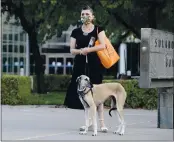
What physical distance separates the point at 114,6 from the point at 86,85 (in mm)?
12518

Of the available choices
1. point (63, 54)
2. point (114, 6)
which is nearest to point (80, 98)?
point (114, 6)

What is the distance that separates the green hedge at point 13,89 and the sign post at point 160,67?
27.2ft

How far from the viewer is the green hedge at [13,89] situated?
1849 centimetres

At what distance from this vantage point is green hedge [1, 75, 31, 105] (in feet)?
60.7

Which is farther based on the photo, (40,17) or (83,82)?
(40,17)

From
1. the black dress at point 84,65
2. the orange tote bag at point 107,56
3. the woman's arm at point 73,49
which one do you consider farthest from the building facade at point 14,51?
the orange tote bag at point 107,56

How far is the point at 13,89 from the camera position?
1852 centimetres

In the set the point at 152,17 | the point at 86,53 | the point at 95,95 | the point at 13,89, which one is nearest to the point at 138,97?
the point at 13,89

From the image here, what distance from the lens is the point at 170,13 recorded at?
2119 cm

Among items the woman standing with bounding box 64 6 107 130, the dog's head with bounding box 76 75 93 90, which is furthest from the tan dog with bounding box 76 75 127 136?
the woman standing with bounding box 64 6 107 130

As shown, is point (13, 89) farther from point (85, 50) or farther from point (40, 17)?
point (85, 50)

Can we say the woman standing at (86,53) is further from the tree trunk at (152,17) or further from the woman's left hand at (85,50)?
the tree trunk at (152,17)

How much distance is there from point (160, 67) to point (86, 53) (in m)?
1.59

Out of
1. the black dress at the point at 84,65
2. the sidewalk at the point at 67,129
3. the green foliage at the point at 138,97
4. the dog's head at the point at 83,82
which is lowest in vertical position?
the sidewalk at the point at 67,129
